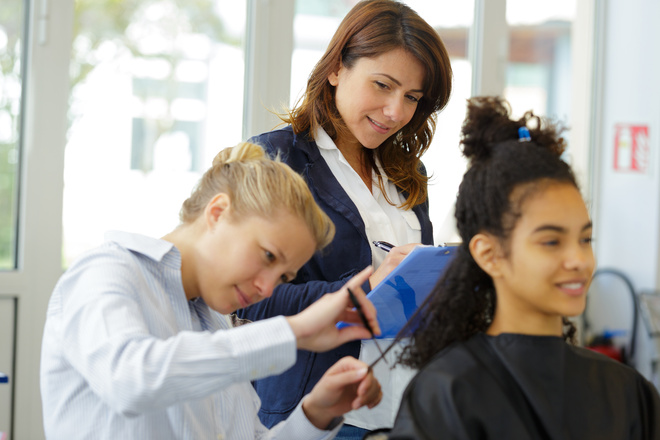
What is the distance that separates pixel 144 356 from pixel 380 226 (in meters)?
0.85

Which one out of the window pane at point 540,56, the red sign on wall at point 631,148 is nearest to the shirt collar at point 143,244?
the window pane at point 540,56

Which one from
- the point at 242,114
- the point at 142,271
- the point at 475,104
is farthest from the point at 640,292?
the point at 142,271

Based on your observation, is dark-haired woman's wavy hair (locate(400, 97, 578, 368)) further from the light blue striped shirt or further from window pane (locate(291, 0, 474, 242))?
window pane (locate(291, 0, 474, 242))

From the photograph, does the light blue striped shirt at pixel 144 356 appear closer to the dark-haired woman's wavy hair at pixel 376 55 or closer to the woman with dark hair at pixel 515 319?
the woman with dark hair at pixel 515 319

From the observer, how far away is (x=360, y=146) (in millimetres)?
1779

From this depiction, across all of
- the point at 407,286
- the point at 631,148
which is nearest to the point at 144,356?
the point at 407,286

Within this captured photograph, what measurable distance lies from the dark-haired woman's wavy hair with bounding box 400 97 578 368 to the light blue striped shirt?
0.29m

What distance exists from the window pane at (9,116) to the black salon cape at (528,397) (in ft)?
6.89

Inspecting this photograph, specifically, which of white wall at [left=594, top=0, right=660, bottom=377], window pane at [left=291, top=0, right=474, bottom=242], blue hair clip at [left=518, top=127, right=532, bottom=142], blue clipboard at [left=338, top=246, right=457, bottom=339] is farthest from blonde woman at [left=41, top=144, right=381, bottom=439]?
white wall at [left=594, top=0, right=660, bottom=377]

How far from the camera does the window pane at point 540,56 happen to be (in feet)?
13.4

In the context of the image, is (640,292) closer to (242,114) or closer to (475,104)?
(242,114)

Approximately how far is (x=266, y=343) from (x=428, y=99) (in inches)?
38.5

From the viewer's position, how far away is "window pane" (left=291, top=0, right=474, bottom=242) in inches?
128

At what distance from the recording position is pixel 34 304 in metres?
2.73
